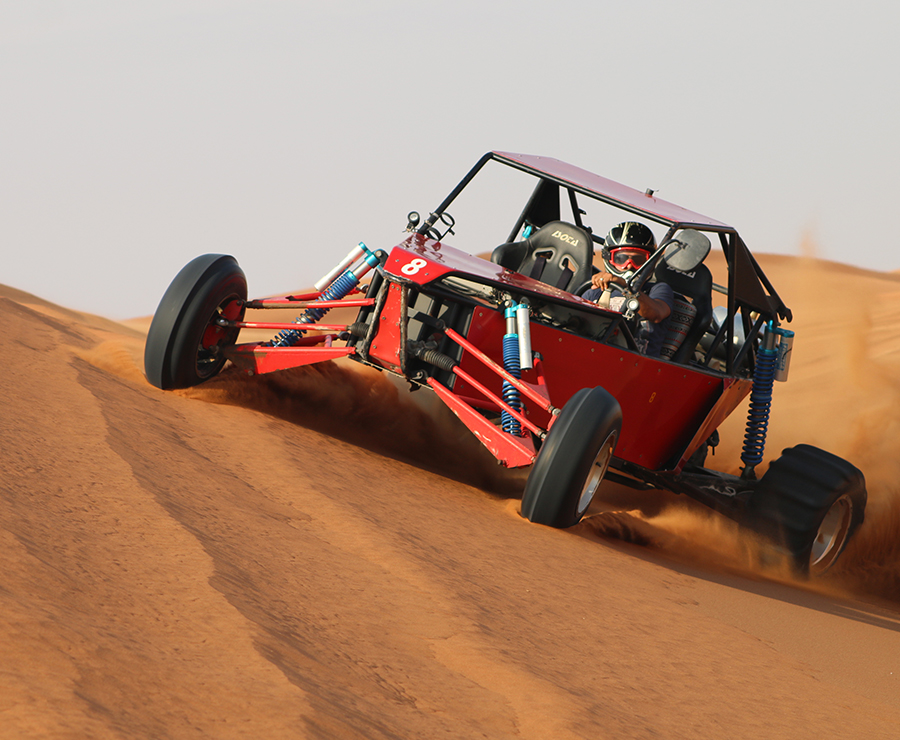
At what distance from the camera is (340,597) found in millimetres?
2883

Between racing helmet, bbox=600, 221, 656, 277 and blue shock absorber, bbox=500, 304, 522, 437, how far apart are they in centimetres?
104

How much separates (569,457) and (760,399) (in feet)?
7.56

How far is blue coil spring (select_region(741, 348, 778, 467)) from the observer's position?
605cm

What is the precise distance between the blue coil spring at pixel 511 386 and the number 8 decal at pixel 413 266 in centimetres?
55

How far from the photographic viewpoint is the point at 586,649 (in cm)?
297

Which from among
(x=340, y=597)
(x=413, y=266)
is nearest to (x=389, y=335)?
(x=413, y=266)

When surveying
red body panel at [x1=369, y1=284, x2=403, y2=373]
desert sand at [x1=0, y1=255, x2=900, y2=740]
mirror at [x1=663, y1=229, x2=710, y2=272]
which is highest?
mirror at [x1=663, y1=229, x2=710, y2=272]

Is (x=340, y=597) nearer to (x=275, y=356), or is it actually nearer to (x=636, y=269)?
(x=275, y=356)

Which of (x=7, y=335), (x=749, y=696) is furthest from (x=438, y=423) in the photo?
(x=749, y=696)

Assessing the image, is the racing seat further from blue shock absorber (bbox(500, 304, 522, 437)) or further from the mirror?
blue shock absorber (bbox(500, 304, 522, 437))

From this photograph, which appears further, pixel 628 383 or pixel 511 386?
pixel 628 383

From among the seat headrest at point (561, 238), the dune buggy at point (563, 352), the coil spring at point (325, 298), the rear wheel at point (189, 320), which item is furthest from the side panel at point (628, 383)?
the rear wheel at point (189, 320)

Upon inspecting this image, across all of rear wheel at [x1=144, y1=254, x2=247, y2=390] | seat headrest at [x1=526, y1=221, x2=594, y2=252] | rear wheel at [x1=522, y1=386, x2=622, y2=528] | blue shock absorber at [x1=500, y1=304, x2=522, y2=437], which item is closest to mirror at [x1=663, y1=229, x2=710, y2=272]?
seat headrest at [x1=526, y1=221, x2=594, y2=252]

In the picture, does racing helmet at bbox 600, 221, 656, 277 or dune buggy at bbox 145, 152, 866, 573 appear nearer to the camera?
dune buggy at bbox 145, 152, 866, 573
